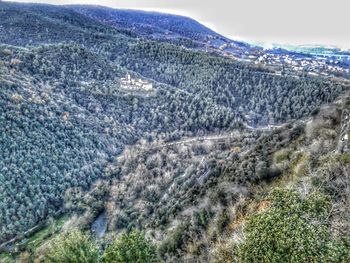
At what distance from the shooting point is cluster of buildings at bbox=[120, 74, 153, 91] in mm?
111438

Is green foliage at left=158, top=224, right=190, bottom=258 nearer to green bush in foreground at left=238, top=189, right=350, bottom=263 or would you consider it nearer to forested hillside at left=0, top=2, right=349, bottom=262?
forested hillside at left=0, top=2, right=349, bottom=262

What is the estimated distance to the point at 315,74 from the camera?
111 metres

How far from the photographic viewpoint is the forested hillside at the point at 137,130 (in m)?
58.0

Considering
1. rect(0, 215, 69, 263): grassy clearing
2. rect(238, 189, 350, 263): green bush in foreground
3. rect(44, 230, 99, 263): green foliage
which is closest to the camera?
rect(238, 189, 350, 263): green bush in foreground

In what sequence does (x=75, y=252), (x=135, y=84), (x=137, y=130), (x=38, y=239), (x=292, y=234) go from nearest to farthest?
(x=292, y=234)
(x=75, y=252)
(x=38, y=239)
(x=137, y=130)
(x=135, y=84)

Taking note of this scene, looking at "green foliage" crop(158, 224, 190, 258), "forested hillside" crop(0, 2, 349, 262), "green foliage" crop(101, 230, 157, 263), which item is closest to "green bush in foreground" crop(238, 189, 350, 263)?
"green foliage" crop(101, 230, 157, 263)

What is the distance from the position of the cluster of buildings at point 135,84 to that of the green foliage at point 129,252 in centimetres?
8113

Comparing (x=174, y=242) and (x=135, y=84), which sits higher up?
(x=135, y=84)

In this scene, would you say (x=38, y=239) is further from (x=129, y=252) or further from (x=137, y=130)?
(x=129, y=252)

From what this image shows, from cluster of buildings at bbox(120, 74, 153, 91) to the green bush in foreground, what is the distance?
309 feet

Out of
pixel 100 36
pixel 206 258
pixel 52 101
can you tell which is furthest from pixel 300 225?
pixel 100 36

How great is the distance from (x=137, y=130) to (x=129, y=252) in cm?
6725

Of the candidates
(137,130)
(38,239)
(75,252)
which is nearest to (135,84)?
(137,130)

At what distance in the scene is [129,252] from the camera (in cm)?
3106
